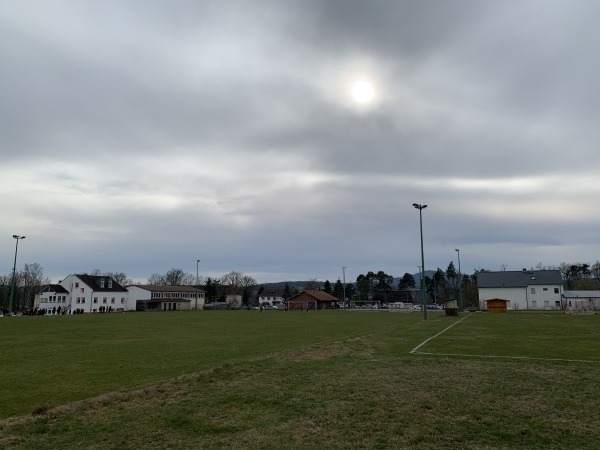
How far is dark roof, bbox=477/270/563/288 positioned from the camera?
9181 centimetres

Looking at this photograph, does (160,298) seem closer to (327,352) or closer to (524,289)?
(524,289)

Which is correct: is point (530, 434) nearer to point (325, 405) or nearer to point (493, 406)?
point (493, 406)

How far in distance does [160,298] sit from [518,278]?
84.3 meters

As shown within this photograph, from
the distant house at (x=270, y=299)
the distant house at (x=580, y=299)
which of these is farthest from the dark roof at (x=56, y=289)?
the distant house at (x=580, y=299)

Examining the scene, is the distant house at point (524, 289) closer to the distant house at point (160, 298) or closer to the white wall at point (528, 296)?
the white wall at point (528, 296)

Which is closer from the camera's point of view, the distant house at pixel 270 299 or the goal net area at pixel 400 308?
the goal net area at pixel 400 308

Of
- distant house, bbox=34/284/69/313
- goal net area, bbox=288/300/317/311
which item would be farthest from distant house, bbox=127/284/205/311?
goal net area, bbox=288/300/317/311

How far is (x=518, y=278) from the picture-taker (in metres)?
94.3

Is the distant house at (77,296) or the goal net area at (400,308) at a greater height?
the distant house at (77,296)

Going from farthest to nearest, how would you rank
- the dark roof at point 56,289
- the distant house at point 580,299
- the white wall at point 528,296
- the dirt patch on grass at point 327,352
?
the dark roof at point 56,289
the white wall at point 528,296
the distant house at point 580,299
the dirt patch on grass at point 327,352

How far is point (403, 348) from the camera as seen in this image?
17.2m

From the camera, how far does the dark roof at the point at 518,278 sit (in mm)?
91812

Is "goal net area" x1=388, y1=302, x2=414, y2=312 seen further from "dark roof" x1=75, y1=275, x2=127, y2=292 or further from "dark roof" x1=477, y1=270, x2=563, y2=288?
"dark roof" x1=75, y1=275, x2=127, y2=292

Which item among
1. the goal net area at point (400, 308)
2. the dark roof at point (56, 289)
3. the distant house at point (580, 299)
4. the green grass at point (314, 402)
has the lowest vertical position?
the goal net area at point (400, 308)
